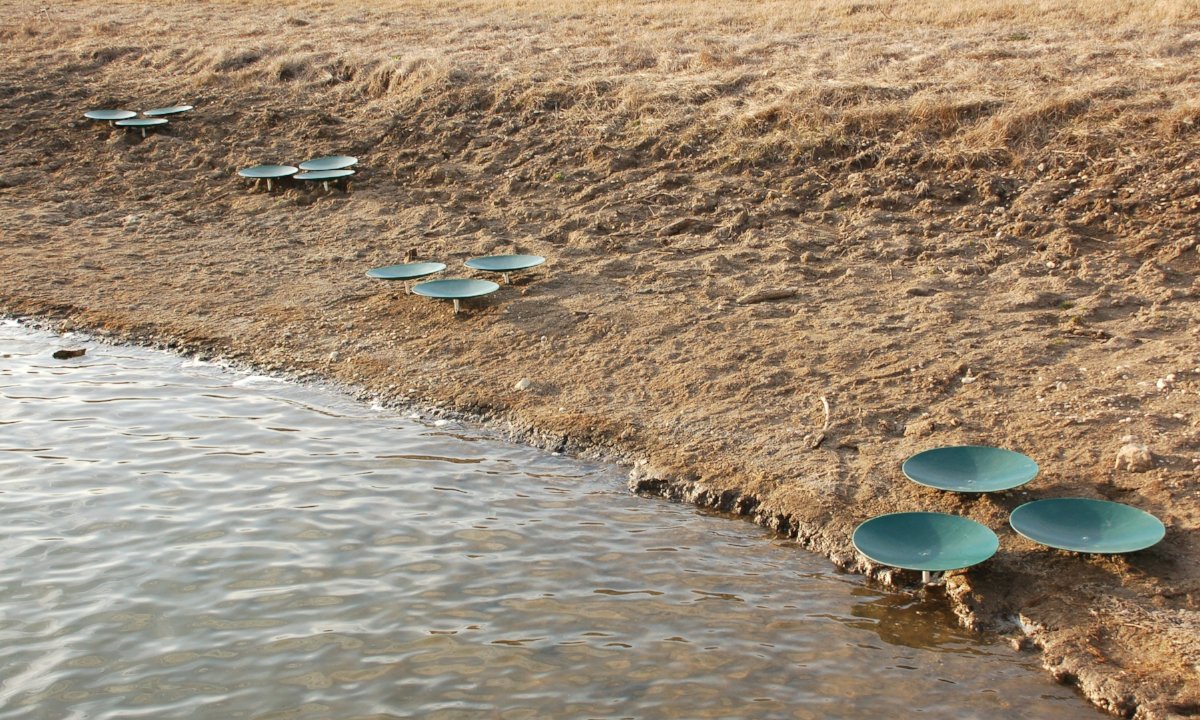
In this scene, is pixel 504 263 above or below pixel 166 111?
below

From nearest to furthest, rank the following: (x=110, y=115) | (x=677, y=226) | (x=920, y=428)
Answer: (x=920, y=428) → (x=677, y=226) → (x=110, y=115)

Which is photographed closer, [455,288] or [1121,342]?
[1121,342]

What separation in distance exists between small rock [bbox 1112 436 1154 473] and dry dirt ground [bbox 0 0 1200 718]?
0.15 ft

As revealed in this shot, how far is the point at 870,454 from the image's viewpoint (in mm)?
6512

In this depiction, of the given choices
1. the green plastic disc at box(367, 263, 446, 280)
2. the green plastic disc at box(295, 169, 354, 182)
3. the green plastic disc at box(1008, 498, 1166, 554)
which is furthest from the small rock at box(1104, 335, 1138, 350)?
the green plastic disc at box(295, 169, 354, 182)

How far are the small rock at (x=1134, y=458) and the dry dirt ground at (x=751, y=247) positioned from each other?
47 millimetres

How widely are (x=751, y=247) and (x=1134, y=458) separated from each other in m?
3.91

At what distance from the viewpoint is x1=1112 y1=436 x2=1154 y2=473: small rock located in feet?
19.5

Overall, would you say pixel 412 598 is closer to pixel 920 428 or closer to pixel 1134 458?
pixel 920 428

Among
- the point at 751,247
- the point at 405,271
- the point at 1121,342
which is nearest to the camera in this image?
the point at 1121,342

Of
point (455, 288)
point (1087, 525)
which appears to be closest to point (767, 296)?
point (455, 288)

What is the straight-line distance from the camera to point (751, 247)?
9312 millimetres

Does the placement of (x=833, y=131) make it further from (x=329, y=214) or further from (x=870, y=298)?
(x=329, y=214)

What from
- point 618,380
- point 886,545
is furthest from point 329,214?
point 886,545
